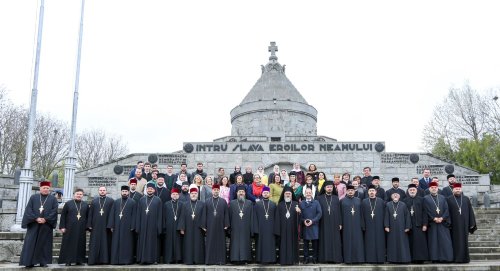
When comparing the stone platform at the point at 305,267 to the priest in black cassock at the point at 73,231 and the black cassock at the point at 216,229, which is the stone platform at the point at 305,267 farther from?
the priest in black cassock at the point at 73,231

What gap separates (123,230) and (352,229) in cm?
486

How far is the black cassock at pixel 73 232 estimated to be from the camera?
30.8 ft

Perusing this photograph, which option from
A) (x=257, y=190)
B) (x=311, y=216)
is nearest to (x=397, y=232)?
(x=311, y=216)

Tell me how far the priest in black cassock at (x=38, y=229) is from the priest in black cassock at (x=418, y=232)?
7.48 metres

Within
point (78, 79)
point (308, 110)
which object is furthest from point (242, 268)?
point (308, 110)

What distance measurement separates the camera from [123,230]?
9625 mm

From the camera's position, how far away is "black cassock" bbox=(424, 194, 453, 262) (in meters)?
9.32

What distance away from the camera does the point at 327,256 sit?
31.3ft

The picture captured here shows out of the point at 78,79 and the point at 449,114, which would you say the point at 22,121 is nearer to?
the point at 78,79

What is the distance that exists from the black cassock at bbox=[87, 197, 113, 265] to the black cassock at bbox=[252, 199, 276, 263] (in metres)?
3.11

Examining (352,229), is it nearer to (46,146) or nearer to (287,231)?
(287,231)

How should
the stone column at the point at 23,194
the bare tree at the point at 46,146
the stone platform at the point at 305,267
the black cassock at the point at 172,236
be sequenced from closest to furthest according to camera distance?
1. the stone platform at the point at 305,267
2. the black cassock at the point at 172,236
3. the stone column at the point at 23,194
4. the bare tree at the point at 46,146

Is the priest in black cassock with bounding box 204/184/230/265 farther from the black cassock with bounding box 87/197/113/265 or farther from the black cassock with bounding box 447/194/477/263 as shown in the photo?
the black cassock with bounding box 447/194/477/263

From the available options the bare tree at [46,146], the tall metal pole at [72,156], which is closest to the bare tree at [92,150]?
the bare tree at [46,146]
